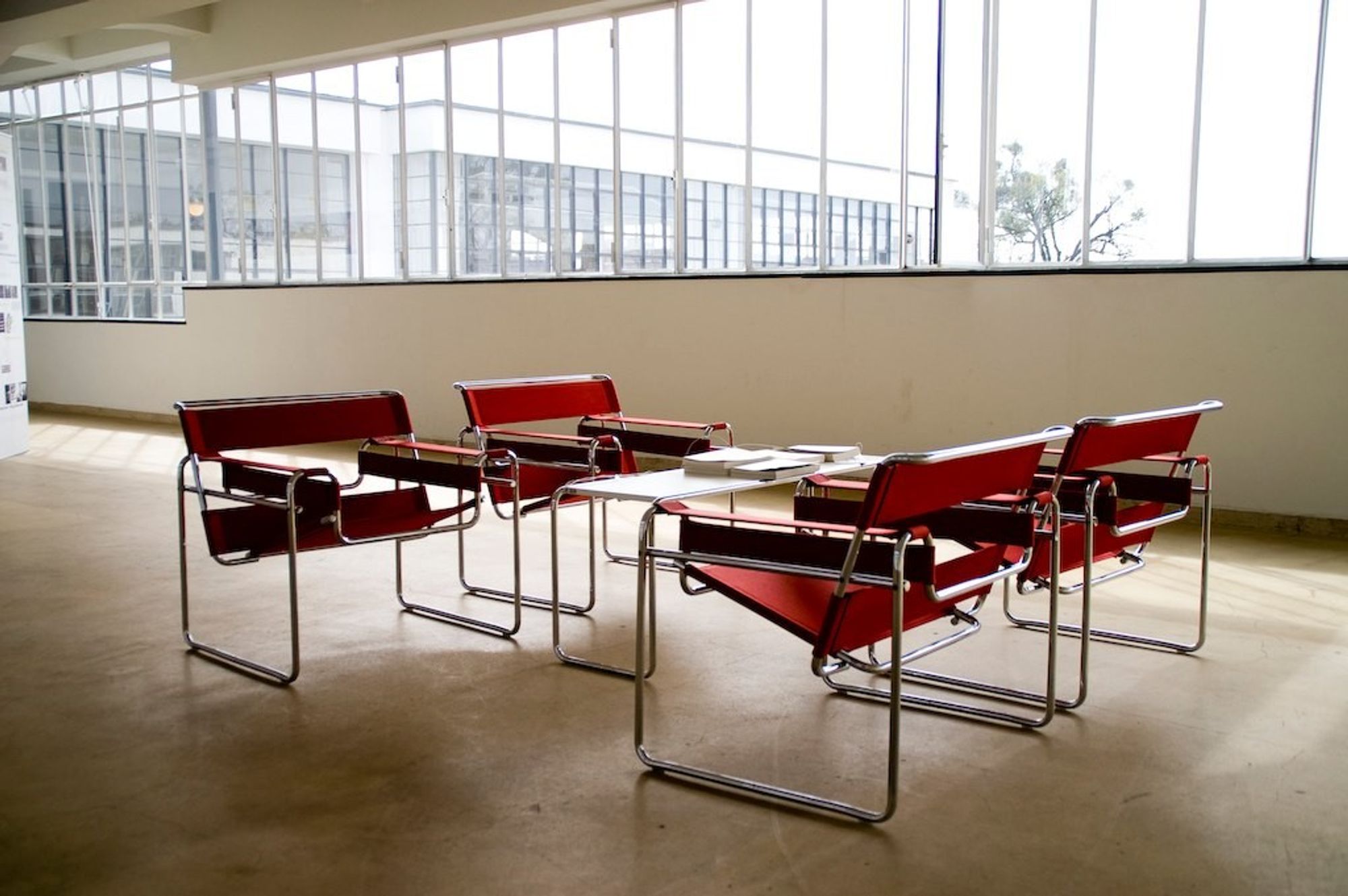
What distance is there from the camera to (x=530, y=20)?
8.66m

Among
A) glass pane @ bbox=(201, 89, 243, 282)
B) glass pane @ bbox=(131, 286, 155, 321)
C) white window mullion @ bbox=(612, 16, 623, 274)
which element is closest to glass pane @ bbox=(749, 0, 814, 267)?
white window mullion @ bbox=(612, 16, 623, 274)

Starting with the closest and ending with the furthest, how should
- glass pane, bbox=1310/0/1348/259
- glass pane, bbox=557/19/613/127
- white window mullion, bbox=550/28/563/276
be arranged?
glass pane, bbox=1310/0/1348/259
glass pane, bbox=557/19/613/127
white window mullion, bbox=550/28/563/276

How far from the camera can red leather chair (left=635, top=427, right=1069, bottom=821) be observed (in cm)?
247

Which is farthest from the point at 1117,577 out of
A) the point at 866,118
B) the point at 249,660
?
the point at 866,118

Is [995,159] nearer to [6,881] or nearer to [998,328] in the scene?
[998,328]

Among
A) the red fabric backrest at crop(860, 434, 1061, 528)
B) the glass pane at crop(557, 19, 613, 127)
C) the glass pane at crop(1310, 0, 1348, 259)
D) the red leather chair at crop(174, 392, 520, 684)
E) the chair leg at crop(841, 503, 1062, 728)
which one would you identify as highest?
the glass pane at crop(557, 19, 613, 127)

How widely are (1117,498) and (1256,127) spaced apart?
3503 mm

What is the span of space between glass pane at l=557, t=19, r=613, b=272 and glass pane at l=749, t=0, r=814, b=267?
123cm

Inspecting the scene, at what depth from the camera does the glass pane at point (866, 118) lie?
7148 millimetres

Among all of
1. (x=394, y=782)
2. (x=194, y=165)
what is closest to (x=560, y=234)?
(x=194, y=165)

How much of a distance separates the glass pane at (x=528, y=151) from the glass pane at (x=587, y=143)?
0.50 ft

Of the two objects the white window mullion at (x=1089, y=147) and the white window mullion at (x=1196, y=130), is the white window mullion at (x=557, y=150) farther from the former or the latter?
the white window mullion at (x=1196, y=130)

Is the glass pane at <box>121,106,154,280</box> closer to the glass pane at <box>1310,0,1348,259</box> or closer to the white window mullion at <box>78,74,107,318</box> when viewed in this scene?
the white window mullion at <box>78,74,107,318</box>

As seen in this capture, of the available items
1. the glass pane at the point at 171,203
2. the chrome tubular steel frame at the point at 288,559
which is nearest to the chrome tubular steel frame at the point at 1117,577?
the chrome tubular steel frame at the point at 288,559
